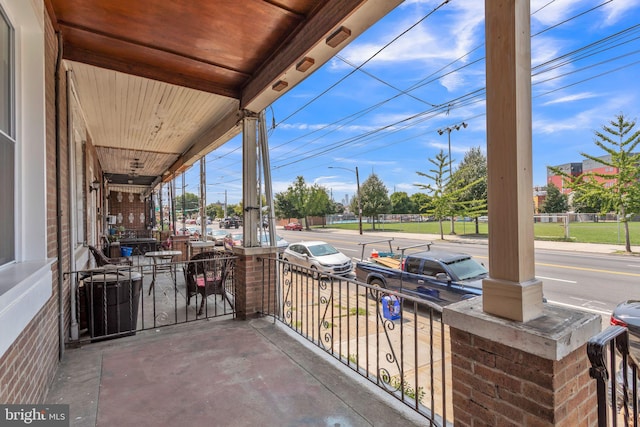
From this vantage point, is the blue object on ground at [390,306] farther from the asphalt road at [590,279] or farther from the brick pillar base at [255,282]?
the asphalt road at [590,279]

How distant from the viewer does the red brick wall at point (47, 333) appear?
165 cm

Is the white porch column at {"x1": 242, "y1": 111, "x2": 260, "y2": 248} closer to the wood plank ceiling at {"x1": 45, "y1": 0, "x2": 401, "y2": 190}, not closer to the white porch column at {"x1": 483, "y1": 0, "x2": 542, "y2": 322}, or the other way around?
the wood plank ceiling at {"x1": 45, "y1": 0, "x2": 401, "y2": 190}

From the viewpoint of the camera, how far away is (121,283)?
3498 mm

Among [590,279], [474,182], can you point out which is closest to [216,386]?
[590,279]

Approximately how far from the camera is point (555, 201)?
116 feet

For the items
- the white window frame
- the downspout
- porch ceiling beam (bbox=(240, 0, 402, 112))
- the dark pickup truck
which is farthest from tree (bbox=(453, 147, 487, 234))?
the white window frame

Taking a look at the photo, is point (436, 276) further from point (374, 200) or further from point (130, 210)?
point (374, 200)

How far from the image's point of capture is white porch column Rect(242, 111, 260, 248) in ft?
13.8

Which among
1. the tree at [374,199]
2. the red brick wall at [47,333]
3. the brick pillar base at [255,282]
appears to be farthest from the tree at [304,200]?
the red brick wall at [47,333]

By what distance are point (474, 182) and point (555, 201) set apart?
23060mm

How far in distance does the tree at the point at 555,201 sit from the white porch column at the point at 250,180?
133ft

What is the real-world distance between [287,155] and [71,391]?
853 inches

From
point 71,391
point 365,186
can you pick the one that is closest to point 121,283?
point 71,391

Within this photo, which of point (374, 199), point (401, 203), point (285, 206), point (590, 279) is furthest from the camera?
point (401, 203)
